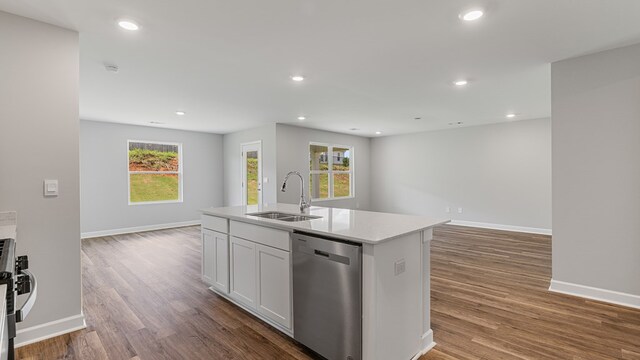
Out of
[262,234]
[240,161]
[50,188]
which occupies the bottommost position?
[262,234]

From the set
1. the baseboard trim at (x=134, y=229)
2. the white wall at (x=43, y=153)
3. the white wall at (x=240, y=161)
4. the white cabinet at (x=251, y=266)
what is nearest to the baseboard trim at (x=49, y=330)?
the white wall at (x=43, y=153)

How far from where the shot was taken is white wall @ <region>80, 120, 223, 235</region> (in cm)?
607

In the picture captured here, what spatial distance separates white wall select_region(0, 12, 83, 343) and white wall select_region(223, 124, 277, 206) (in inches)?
168

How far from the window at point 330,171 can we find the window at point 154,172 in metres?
3.25

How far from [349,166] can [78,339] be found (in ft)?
23.2

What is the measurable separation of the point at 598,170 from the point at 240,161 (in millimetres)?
6638

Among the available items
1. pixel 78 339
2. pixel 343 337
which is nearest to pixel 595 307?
pixel 343 337

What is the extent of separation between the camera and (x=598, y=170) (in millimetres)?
2920

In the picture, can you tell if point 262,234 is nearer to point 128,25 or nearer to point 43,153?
point 43,153

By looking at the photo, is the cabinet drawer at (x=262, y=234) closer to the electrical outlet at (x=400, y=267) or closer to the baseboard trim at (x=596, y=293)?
the electrical outlet at (x=400, y=267)

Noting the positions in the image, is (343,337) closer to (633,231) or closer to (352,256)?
(352,256)

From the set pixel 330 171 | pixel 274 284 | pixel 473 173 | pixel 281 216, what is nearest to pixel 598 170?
pixel 281 216

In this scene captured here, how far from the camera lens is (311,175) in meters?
7.57

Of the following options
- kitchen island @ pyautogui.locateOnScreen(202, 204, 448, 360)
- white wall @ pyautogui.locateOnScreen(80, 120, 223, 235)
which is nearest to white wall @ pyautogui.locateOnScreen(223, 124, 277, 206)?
white wall @ pyautogui.locateOnScreen(80, 120, 223, 235)
